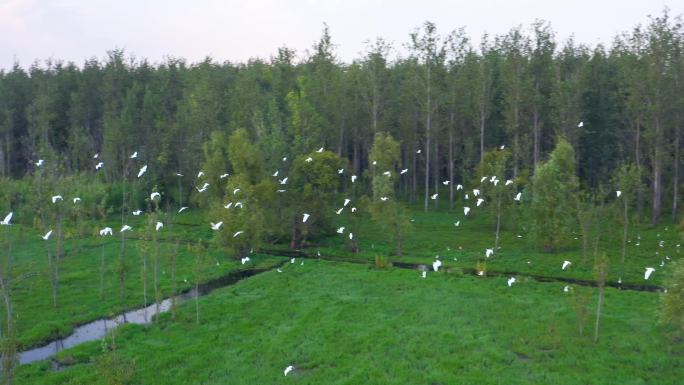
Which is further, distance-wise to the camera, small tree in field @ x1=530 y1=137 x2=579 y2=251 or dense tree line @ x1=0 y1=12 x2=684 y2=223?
dense tree line @ x1=0 y1=12 x2=684 y2=223

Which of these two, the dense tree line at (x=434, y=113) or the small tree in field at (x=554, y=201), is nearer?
the small tree in field at (x=554, y=201)

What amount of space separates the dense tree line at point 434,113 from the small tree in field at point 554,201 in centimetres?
1173

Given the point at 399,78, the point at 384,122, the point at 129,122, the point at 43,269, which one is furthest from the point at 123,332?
the point at 399,78

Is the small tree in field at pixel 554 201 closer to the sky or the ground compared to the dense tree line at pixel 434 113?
closer to the ground

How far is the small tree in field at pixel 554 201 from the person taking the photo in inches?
1887

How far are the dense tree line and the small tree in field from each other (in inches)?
462

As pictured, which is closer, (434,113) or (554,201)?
(554,201)

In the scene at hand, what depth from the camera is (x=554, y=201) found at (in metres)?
48.0

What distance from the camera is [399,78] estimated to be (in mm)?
91500

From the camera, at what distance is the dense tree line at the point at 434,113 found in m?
61.5

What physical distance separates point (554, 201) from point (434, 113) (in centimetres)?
3065

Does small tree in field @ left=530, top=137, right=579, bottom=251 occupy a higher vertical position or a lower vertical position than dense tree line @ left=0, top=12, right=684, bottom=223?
lower

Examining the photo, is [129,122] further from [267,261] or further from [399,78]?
[267,261]

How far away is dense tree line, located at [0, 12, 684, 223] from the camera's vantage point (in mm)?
61531
